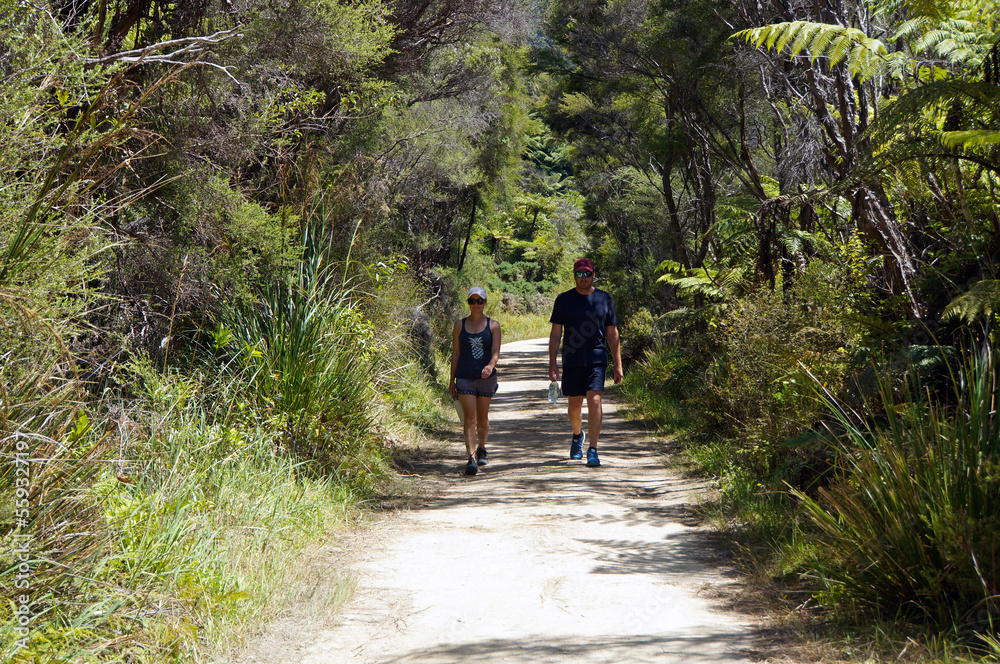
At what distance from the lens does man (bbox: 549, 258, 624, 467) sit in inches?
341

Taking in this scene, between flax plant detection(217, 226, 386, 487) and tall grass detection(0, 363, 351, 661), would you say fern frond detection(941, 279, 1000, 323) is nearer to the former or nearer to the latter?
tall grass detection(0, 363, 351, 661)

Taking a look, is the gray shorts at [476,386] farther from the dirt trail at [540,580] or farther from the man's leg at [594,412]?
the man's leg at [594,412]

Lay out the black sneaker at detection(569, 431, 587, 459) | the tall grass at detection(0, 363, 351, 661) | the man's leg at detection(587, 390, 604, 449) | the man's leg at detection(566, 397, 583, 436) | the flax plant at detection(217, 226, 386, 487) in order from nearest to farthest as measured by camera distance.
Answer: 1. the tall grass at detection(0, 363, 351, 661)
2. the flax plant at detection(217, 226, 386, 487)
3. the man's leg at detection(587, 390, 604, 449)
4. the man's leg at detection(566, 397, 583, 436)
5. the black sneaker at detection(569, 431, 587, 459)

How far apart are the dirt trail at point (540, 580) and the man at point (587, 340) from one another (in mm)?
707

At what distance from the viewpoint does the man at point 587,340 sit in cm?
867

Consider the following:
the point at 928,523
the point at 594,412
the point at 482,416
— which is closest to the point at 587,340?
the point at 594,412

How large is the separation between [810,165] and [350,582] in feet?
31.5

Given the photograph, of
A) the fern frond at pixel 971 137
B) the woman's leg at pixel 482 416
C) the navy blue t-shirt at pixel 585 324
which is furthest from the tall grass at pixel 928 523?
the woman's leg at pixel 482 416

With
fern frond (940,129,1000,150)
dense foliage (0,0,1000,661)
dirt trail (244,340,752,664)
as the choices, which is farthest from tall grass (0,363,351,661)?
fern frond (940,129,1000,150)

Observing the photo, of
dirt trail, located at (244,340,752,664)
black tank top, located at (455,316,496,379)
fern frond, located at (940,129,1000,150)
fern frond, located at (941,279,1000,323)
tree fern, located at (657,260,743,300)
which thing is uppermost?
fern frond, located at (940,129,1000,150)

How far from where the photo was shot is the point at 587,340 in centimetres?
875

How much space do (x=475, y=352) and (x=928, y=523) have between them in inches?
208

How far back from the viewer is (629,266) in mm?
22016

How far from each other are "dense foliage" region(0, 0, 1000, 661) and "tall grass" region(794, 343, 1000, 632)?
0.02 m
